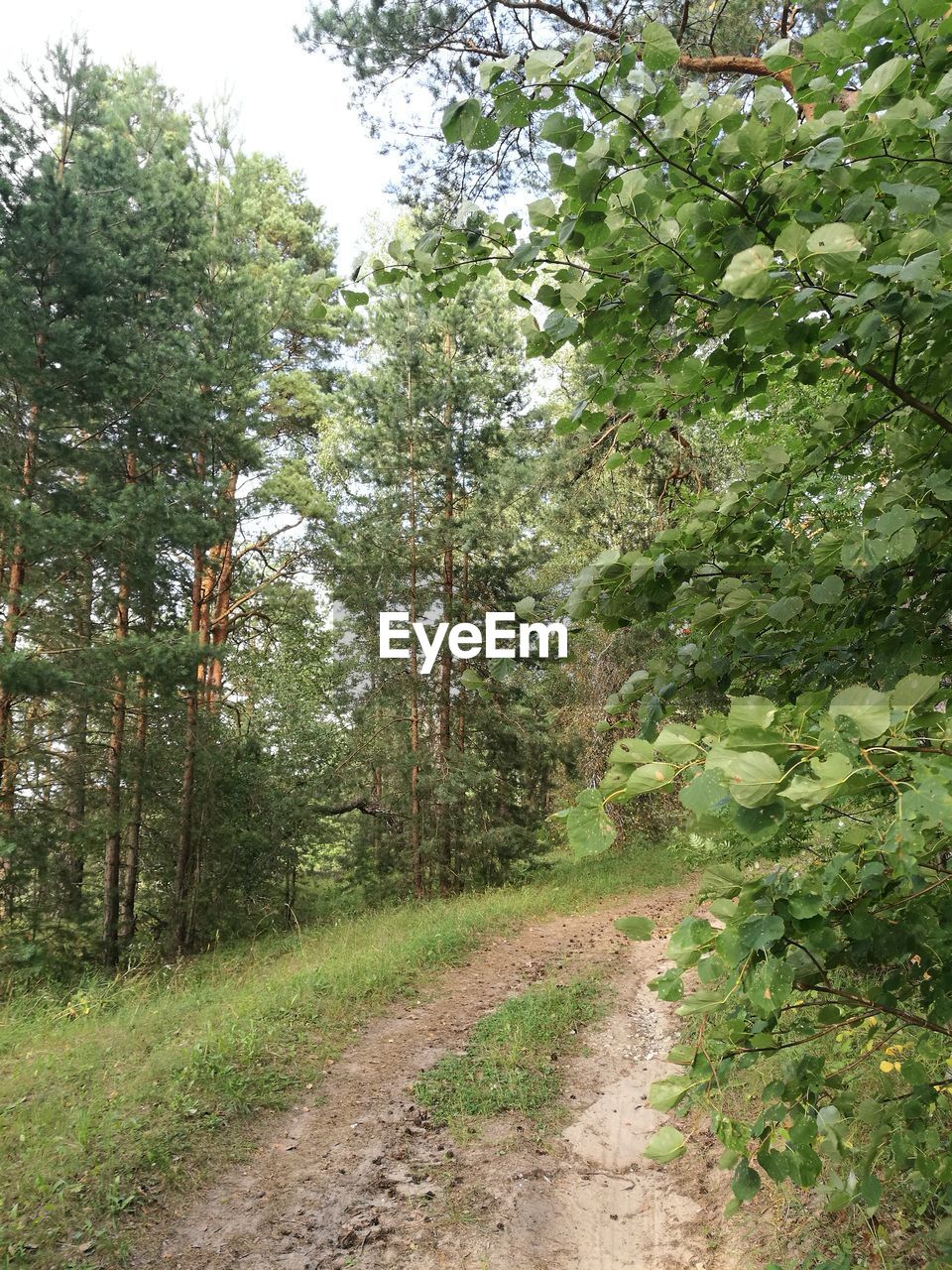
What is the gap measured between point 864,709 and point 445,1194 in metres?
4.27

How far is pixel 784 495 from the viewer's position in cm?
186

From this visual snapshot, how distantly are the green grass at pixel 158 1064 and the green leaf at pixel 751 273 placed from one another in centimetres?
458

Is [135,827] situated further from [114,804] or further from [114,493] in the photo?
[114,493]

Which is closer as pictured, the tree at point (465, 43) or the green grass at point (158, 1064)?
the green grass at point (158, 1064)

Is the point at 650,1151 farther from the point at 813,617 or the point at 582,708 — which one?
the point at 582,708

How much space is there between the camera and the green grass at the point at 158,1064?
3852mm

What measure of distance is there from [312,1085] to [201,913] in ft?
25.1

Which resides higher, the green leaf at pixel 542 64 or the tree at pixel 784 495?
the green leaf at pixel 542 64

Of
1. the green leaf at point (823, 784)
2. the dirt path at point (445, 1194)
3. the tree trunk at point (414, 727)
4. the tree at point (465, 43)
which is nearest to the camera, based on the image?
the green leaf at point (823, 784)

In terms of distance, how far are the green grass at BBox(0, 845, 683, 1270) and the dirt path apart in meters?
0.30

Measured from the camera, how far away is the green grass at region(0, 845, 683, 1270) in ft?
12.6

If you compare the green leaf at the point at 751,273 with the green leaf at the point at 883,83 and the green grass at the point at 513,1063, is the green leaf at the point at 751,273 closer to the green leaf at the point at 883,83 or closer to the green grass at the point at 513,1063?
the green leaf at the point at 883,83

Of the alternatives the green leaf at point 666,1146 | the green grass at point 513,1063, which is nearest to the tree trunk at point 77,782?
the green grass at point 513,1063

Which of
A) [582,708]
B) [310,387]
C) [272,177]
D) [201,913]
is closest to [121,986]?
[201,913]
